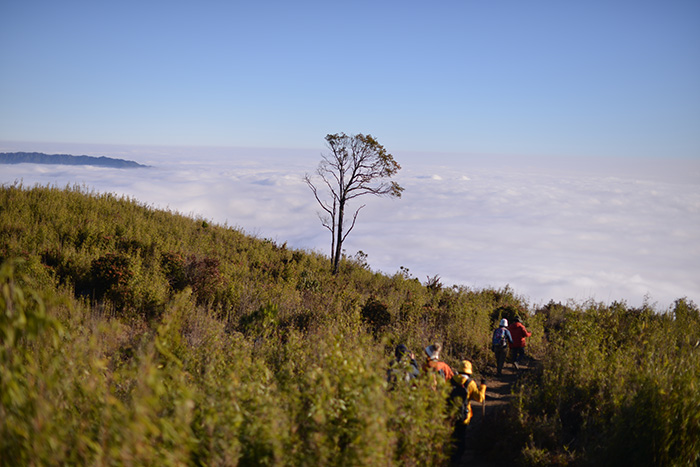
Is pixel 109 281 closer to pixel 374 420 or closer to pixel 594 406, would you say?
pixel 374 420

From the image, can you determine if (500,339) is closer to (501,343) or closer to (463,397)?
(501,343)

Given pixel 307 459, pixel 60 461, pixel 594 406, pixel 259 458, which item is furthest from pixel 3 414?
pixel 594 406

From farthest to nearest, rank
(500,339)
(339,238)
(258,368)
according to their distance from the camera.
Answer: (339,238), (500,339), (258,368)

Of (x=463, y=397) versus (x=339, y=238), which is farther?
(x=339, y=238)

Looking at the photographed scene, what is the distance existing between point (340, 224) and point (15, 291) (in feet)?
71.4

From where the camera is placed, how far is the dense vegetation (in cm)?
300

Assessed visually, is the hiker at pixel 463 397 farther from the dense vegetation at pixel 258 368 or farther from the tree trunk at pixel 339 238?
the tree trunk at pixel 339 238

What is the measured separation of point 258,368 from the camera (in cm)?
486

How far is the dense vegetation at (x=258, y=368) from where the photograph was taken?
3004mm

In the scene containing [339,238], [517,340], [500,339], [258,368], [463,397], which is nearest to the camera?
[258,368]

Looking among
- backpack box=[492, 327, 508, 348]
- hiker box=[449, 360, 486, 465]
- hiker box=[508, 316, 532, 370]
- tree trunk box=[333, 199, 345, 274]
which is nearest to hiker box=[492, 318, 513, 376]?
backpack box=[492, 327, 508, 348]

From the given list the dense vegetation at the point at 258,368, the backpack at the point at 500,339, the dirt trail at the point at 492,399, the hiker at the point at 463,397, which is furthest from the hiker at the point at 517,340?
the hiker at the point at 463,397

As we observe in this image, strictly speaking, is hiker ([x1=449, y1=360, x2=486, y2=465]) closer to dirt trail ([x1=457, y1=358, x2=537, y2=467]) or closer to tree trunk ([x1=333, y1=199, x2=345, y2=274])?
dirt trail ([x1=457, y1=358, x2=537, y2=467])

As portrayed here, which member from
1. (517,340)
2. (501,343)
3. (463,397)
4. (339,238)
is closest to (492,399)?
(501,343)
